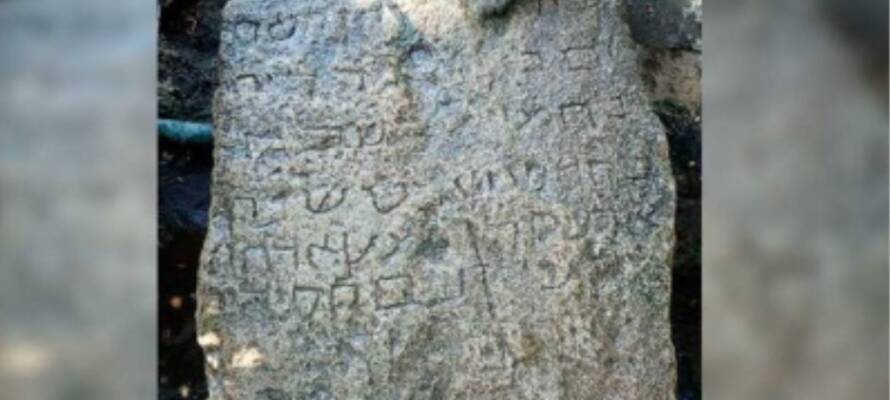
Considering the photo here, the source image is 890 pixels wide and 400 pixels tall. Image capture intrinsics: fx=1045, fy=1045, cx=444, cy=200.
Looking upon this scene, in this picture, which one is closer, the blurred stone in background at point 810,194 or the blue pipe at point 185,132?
the blurred stone in background at point 810,194

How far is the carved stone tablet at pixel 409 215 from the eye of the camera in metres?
1.35

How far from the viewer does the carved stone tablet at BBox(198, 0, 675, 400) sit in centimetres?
135

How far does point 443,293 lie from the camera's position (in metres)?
1.36

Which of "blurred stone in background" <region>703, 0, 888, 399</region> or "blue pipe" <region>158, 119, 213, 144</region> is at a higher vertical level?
"blue pipe" <region>158, 119, 213, 144</region>

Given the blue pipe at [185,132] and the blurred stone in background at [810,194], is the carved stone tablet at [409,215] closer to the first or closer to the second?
the blue pipe at [185,132]

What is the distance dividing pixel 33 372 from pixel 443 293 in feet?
3.28

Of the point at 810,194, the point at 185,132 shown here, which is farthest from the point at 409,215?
the point at 810,194

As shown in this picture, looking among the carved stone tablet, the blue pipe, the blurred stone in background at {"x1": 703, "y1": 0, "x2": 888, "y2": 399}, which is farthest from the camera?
the blue pipe

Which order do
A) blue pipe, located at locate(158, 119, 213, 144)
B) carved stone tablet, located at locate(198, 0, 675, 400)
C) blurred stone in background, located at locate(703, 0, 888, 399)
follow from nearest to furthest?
blurred stone in background, located at locate(703, 0, 888, 399), carved stone tablet, located at locate(198, 0, 675, 400), blue pipe, located at locate(158, 119, 213, 144)

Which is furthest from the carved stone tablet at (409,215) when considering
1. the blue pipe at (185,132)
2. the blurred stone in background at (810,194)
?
the blurred stone in background at (810,194)

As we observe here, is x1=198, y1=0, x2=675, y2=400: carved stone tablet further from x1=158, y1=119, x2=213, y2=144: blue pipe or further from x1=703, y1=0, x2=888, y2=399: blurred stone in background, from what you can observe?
x1=703, y1=0, x2=888, y2=399: blurred stone in background

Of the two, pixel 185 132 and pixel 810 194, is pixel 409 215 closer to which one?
pixel 185 132

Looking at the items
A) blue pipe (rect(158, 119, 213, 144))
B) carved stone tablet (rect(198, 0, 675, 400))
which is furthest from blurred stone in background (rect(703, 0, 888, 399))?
blue pipe (rect(158, 119, 213, 144))

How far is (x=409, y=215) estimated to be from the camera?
1354 mm
